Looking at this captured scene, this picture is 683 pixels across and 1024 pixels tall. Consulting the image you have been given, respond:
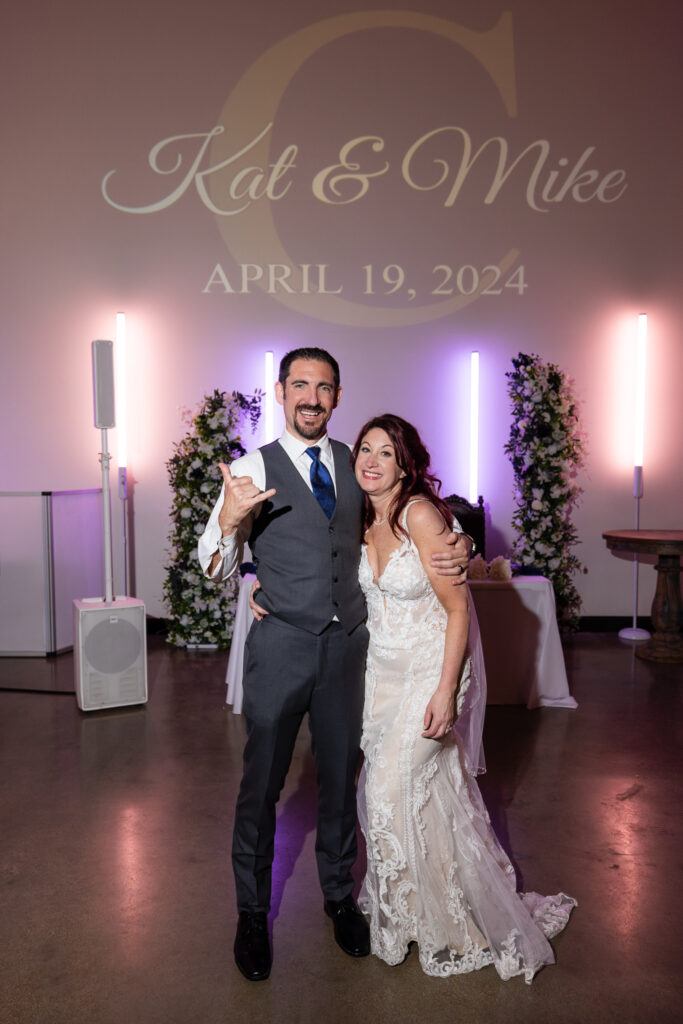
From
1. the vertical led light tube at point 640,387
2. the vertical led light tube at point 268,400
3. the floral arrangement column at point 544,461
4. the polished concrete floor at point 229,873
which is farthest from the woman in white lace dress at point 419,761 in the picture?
the vertical led light tube at point 640,387

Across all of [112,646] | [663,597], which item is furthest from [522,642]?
[112,646]

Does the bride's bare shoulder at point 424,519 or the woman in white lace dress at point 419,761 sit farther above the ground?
the bride's bare shoulder at point 424,519

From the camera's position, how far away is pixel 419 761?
2.28m

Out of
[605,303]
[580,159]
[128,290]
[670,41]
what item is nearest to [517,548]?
[605,303]

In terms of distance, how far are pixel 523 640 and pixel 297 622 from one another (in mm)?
2810

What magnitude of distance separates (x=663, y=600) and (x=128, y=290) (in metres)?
4.79

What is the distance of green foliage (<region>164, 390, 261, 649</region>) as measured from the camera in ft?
20.1

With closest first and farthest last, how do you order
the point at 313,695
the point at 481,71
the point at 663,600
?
the point at 313,695 < the point at 663,600 < the point at 481,71

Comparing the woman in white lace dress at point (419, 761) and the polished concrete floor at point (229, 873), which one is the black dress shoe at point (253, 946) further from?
the woman in white lace dress at point (419, 761)

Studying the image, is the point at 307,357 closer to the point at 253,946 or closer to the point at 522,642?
the point at 253,946

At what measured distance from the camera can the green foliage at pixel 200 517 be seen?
6121 mm

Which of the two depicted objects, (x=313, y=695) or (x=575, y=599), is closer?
(x=313, y=695)

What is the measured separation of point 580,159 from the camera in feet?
21.8

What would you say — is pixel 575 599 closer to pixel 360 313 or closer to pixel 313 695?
pixel 360 313
